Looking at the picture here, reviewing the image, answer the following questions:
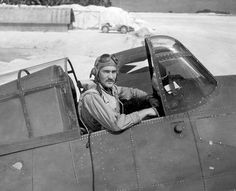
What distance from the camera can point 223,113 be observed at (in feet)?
14.3

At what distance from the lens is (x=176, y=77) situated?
486 cm

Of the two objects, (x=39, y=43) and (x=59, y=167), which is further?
(x=39, y=43)

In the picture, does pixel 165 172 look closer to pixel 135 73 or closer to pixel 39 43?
pixel 135 73

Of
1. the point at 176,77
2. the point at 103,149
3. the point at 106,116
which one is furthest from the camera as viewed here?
the point at 176,77

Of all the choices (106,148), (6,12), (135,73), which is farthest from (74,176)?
(6,12)

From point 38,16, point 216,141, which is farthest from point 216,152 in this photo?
point 38,16

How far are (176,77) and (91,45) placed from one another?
52.2ft

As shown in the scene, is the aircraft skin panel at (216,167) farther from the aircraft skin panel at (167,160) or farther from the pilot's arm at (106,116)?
the pilot's arm at (106,116)

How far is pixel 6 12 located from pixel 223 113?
24505 mm

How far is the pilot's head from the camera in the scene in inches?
164

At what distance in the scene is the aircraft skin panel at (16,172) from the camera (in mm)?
4082

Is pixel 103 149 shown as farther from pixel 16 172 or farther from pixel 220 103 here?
pixel 220 103

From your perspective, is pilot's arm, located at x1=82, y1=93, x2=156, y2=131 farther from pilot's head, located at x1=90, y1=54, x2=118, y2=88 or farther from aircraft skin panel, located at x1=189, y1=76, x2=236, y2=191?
aircraft skin panel, located at x1=189, y1=76, x2=236, y2=191

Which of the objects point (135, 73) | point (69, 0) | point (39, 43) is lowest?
point (69, 0)
